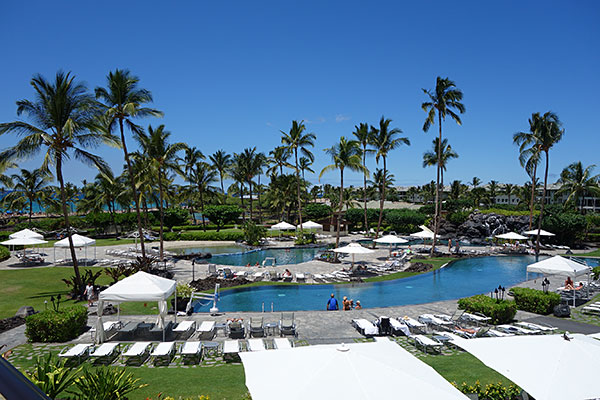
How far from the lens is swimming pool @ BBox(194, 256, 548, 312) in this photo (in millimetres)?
19312

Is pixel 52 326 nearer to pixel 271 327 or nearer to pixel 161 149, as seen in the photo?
pixel 271 327

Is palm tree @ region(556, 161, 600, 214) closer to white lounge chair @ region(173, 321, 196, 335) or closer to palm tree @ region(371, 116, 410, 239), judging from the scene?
palm tree @ region(371, 116, 410, 239)

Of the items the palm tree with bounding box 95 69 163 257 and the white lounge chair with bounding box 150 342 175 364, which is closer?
the white lounge chair with bounding box 150 342 175 364

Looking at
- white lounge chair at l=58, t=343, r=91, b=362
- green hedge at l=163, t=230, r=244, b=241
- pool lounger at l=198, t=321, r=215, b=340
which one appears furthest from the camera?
green hedge at l=163, t=230, r=244, b=241

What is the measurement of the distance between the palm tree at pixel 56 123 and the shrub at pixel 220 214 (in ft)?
104

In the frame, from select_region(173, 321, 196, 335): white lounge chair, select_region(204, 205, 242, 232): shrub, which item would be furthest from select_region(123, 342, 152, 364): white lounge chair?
select_region(204, 205, 242, 232): shrub

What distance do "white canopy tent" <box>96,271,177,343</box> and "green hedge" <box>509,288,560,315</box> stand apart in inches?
585

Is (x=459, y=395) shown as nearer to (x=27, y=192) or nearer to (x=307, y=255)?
(x=307, y=255)

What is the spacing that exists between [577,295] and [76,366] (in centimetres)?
2218

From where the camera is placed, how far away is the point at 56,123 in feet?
56.1

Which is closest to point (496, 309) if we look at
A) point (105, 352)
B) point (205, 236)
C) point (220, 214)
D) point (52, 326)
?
point (105, 352)

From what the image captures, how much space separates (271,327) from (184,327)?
3.07 m

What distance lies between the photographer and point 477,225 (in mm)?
44969

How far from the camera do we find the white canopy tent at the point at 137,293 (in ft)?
40.1
